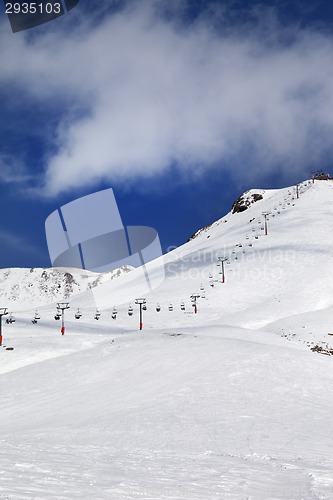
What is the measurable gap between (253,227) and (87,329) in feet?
202

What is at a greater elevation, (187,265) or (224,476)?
(187,265)

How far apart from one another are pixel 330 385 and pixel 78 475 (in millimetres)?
13967

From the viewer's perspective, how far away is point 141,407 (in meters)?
14.4

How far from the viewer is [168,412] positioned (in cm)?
1327

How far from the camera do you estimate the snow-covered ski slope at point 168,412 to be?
5883 mm

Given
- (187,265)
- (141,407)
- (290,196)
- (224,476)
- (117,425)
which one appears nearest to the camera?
(224,476)

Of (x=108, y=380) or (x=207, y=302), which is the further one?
(x=207, y=302)

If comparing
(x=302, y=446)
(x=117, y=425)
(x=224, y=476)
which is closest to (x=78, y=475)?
(x=224, y=476)

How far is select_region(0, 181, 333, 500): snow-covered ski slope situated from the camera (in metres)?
5.88

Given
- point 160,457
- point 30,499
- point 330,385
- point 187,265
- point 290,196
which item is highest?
point 290,196

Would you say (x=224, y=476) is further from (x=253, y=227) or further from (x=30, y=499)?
(x=253, y=227)

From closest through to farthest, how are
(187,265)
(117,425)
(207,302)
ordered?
(117,425)
(207,302)
(187,265)

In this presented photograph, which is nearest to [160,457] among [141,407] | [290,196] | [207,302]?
[141,407]

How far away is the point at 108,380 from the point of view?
19297 millimetres
